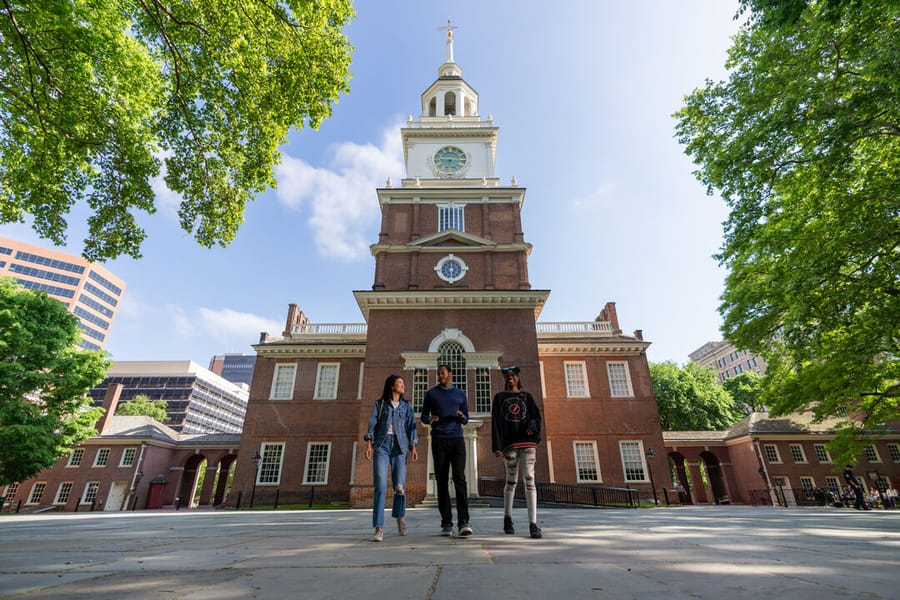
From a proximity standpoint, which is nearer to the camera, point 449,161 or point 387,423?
point 387,423

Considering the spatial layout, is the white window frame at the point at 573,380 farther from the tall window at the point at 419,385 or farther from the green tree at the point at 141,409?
the green tree at the point at 141,409

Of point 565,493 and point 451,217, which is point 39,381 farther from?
point 565,493

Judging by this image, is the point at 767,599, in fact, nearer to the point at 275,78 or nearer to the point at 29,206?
the point at 275,78

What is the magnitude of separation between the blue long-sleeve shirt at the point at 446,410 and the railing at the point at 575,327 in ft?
68.8

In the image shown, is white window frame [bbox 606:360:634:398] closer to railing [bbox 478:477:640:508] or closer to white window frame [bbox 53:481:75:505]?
railing [bbox 478:477:640:508]

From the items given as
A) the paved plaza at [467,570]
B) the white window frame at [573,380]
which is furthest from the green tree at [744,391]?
the paved plaza at [467,570]

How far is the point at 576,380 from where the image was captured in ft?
78.1

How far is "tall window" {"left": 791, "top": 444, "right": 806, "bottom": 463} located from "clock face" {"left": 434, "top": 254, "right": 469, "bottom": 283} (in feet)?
83.2

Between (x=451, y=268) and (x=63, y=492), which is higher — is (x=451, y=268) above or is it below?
above

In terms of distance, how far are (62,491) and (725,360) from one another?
86668mm

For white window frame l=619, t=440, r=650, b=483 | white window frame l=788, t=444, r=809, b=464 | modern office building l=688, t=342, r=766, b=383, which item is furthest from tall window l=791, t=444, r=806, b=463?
modern office building l=688, t=342, r=766, b=383

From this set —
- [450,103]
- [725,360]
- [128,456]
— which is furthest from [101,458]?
[725,360]

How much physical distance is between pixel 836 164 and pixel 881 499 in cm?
2536

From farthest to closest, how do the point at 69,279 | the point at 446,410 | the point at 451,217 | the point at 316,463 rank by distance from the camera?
the point at 69,279, the point at 451,217, the point at 316,463, the point at 446,410
